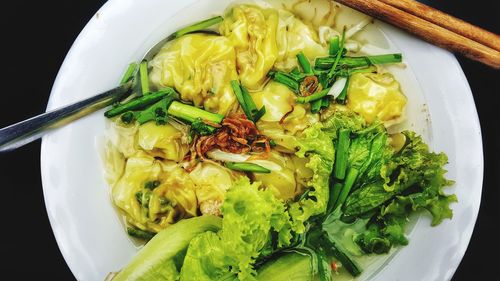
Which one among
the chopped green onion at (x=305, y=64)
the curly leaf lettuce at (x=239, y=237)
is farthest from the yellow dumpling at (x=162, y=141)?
the chopped green onion at (x=305, y=64)

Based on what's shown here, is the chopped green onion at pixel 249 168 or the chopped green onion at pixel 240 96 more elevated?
the chopped green onion at pixel 240 96

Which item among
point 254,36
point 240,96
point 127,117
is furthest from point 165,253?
point 254,36

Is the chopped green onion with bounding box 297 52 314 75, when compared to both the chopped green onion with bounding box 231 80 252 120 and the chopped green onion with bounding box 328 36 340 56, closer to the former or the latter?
the chopped green onion with bounding box 328 36 340 56

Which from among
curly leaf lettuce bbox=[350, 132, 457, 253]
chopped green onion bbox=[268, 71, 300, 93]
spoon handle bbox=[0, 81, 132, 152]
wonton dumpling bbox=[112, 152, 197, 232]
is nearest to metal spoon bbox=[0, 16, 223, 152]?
spoon handle bbox=[0, 81, 132, 152]

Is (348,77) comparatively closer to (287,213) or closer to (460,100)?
(460,100)

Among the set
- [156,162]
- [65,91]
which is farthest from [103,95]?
[156,162]

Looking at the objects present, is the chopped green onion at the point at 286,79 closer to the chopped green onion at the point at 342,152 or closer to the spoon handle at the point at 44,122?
the chopped green onion at the point at 342,152
